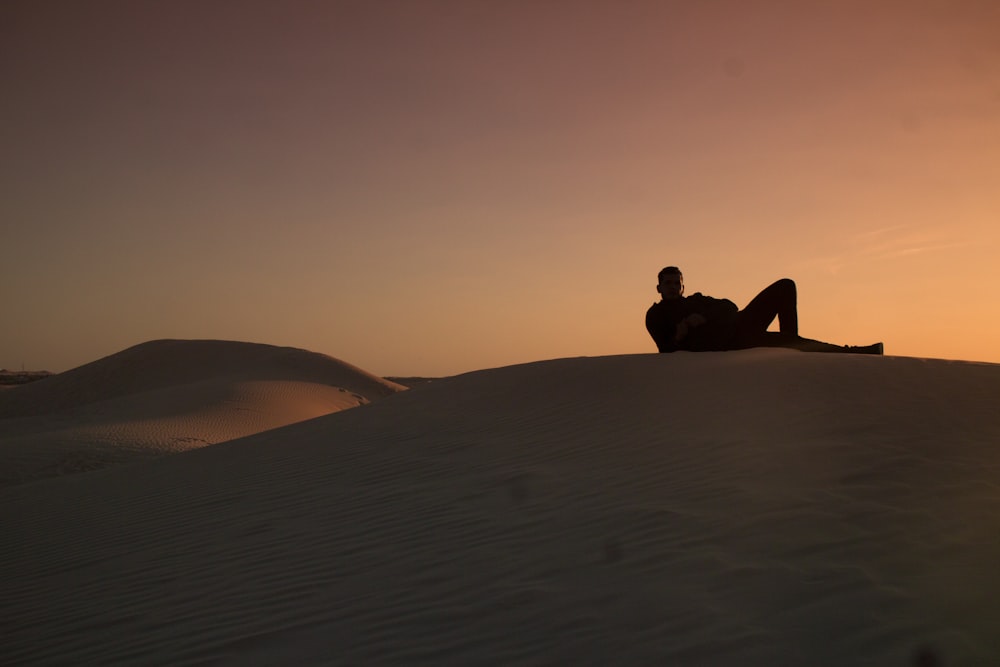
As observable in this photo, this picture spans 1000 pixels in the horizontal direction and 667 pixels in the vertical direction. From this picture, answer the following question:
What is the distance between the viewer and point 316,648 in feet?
11.3

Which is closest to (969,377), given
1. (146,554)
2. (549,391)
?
(549,391)

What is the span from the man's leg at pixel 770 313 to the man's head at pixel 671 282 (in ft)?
3.65

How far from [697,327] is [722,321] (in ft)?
1.20

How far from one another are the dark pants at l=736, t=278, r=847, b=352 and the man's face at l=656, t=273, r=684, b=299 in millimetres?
1100

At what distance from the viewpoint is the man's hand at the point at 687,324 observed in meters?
9.73

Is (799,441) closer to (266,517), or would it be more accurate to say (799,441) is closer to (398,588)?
(398,588)

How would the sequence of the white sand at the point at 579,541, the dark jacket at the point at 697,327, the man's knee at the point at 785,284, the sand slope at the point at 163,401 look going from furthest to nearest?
the sand slope at the point at 163,401 → the dark jacket at the point at 697,327 → the man's knee at the point at 785,284 → the white sand at the point at 579,541

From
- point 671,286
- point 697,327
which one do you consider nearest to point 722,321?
point 697,327

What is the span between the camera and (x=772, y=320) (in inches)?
393

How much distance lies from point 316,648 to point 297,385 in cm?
2400

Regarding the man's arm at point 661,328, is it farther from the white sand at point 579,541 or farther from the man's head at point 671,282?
the white sand at point 579,541

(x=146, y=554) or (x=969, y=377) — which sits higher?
(x=969, y=377)

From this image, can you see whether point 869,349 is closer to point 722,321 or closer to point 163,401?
point 722,321

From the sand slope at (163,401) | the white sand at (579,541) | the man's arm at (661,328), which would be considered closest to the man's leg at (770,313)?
the man's arm at (661,328)
